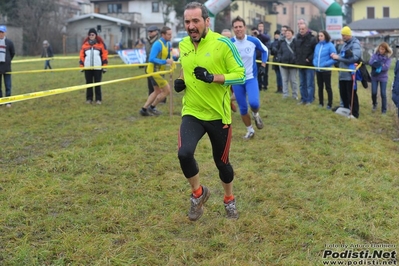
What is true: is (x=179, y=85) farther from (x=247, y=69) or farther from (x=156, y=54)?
(x=156, y=54)

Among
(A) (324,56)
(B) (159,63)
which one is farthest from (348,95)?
(B) (159,63)

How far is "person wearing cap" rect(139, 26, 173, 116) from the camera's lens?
379 inches

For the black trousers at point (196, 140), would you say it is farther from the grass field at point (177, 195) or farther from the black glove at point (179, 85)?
the grass field at point (177, 195)

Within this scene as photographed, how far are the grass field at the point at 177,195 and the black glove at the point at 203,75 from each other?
1.37 m

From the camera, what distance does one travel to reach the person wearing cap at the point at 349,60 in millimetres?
9977

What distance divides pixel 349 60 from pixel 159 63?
4.02 m

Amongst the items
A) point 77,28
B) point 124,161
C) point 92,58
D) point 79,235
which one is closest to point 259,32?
point 92,58

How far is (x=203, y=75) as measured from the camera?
158 inches

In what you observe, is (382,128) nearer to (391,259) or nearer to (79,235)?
(391,259)

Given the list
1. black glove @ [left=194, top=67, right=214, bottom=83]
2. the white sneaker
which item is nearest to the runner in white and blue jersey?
the white sneaker

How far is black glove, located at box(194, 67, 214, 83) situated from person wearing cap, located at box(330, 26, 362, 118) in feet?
22.0

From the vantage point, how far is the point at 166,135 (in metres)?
8.18

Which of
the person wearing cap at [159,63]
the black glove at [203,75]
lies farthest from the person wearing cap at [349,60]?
the black glove at [203,75]

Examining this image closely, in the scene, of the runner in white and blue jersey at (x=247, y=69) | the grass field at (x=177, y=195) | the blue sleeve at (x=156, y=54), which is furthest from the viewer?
the blue sleeve at (x=156, y=54)
